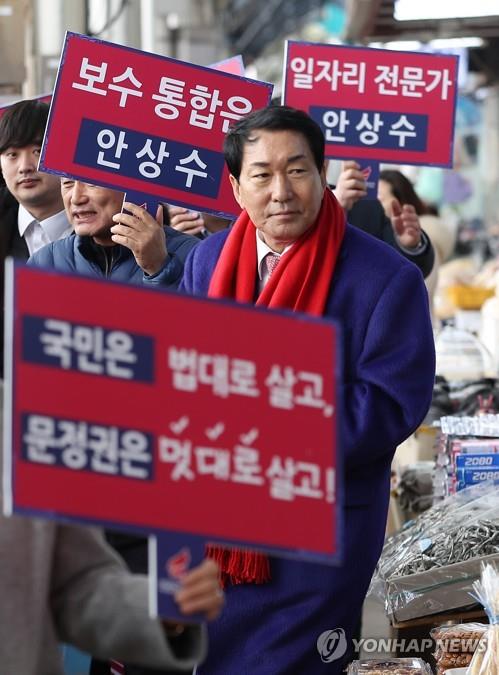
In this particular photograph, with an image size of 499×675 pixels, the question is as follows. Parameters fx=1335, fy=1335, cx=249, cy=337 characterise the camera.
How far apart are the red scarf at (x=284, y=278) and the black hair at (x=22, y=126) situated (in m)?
1.30

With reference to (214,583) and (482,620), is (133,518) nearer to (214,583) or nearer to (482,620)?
(214,583)

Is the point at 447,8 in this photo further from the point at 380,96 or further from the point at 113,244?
the point at 113,244

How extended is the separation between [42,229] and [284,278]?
Result: 1513mm

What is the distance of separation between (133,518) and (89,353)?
0.86ft

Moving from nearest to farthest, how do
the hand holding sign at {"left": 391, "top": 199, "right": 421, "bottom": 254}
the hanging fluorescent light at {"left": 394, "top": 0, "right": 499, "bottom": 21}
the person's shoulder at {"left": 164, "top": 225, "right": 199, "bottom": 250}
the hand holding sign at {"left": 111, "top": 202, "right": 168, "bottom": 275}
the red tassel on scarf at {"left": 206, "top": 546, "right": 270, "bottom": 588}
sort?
the red tassel on scarf at {"left": 206, "top": 546, "right": 270, "bottom": 588} → the hand holding sign at {"left": 111, "top": 202, "right": 168, "bottom": 275} → the person's shoulder at {"left": 164, "top": 225, "right": 199, "bottom": 250} → the hand holding sign at {"left": 391, "top": 199, "right": 421, "bottom": 254} → the hanging fluorescent light at {"left": 394, "top": 0, "right": 499, "bottom": 21}

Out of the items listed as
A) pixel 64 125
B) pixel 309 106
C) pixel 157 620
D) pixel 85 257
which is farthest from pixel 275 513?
pixel 309 106

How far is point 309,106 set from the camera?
5.44 meters

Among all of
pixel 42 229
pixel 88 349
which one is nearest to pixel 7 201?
pixel 42 229

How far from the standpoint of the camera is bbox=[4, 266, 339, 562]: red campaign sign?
2037mm

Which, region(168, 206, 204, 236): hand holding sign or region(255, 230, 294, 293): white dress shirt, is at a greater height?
region(255, 230, 294, 293): white dress shirt

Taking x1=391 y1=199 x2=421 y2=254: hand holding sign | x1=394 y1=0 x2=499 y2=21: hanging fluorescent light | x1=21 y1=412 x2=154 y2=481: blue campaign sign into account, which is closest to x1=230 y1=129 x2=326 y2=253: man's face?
x1=21 y1=412 x2=154 y2=481: blue campaign sign

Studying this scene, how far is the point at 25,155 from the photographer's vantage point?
15.5 feet

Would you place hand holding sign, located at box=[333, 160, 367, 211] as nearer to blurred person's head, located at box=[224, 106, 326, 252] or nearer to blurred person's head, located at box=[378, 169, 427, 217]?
blurred person's head, located at box=[224, 106, 326, 252]

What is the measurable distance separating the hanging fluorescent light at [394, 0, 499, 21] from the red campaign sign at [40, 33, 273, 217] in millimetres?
4943
